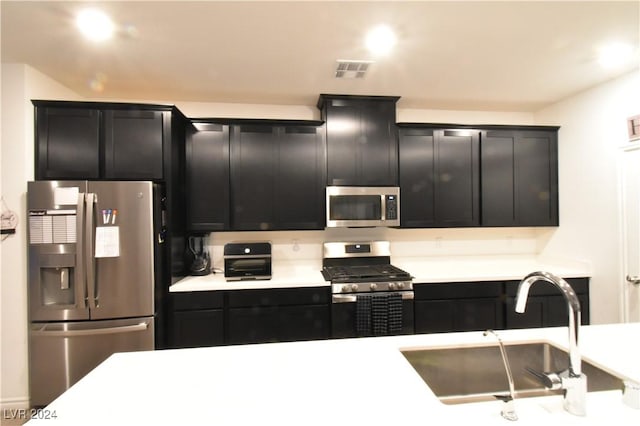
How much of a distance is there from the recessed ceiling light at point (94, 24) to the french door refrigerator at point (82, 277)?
3.25 ft

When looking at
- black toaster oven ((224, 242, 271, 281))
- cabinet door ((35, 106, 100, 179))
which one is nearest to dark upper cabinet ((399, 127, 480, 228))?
black toaster oven ((224, 242, 271, 281))

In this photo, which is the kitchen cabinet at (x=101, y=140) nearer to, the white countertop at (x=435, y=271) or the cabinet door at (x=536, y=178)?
the white countertop at (x=435, y=271)

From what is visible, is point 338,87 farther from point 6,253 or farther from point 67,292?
point 6,253

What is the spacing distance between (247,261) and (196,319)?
621mm

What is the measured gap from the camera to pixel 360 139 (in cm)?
281

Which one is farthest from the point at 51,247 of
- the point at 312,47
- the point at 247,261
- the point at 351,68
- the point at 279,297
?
the point at 351,68

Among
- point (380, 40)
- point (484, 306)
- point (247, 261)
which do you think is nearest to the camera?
point (380, 40)

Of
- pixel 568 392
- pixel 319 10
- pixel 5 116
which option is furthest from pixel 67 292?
pixel 568 392

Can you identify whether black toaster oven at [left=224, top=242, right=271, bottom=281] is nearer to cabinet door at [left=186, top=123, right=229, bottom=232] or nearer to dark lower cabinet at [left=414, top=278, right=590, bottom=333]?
cabinet door at [left=186, top=123, right=229, bottom=232]

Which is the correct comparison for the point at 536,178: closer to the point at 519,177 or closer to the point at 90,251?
the point at 519,177

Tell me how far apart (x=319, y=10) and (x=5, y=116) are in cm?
249

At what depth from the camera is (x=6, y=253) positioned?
2139 mm

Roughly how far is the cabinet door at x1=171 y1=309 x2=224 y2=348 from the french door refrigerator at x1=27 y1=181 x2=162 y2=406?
0.21 meters

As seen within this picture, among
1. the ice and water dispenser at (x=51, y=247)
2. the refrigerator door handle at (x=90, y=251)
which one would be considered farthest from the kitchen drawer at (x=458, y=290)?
the ice and water dispenser at (x=51, y=247)
